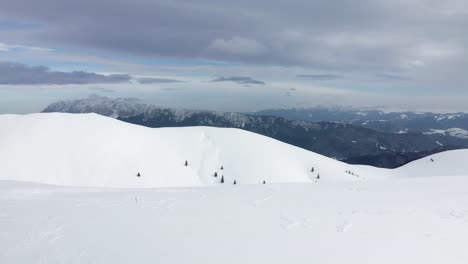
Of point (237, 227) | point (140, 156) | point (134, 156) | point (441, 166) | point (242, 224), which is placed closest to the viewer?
point (237, 227)

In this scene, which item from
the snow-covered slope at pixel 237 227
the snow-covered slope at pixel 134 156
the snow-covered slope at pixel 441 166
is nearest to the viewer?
the snow-covered slope at pixel 237 227

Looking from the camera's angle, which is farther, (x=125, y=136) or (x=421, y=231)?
(x=125, y=136)

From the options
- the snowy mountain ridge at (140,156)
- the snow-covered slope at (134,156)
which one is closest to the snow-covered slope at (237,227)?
the snow-covered slope at (134,156)

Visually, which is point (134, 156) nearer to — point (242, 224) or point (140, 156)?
point (140, 156)

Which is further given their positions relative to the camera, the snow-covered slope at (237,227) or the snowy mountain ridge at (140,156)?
the snowy mountain ridge at (140,156)

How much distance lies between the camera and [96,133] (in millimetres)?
49156

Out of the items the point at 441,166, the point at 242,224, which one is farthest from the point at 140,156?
the point at 441,166

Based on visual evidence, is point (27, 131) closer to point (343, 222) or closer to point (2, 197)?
point (2, 197)

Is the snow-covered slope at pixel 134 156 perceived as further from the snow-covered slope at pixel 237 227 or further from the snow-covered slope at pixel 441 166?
the snow-covered slope at pixel 237 227

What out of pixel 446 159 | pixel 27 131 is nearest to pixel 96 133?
pixel 27 131

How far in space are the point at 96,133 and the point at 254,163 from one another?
→ 23.9m

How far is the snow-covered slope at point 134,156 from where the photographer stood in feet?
130

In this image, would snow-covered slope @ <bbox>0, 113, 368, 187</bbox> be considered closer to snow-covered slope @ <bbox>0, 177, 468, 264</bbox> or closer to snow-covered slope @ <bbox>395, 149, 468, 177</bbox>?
snow-covered slope @ <bbox>395, 149, 468, 177</bbox>

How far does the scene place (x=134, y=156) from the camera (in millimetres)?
47844
